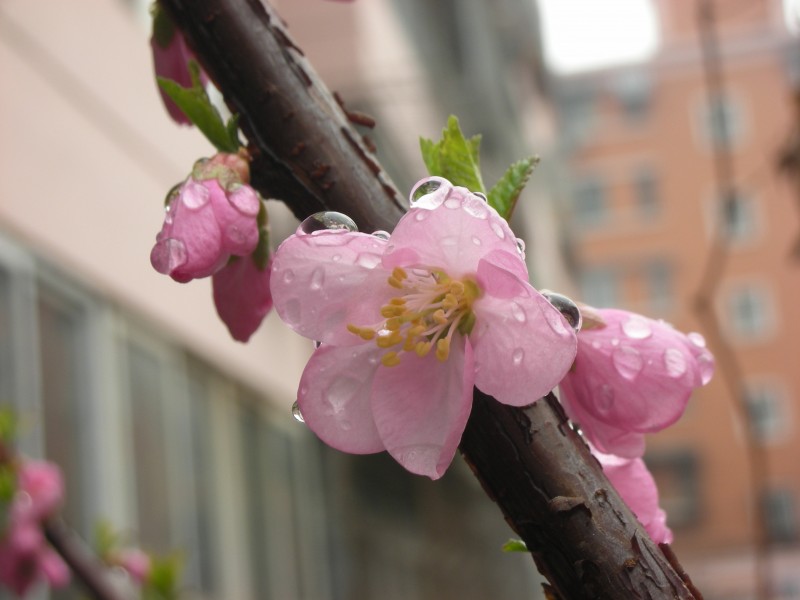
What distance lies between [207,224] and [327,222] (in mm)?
85

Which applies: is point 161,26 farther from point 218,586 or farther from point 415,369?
point 218,586

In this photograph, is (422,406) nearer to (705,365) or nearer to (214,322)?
(705,365)

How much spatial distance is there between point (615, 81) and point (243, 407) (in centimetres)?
2872

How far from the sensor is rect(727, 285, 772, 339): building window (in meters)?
31.3

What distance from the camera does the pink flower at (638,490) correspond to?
752mm

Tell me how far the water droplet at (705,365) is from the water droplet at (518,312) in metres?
0.18

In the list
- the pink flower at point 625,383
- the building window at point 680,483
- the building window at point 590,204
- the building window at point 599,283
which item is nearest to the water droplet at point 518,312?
the pink flower at point 625,383

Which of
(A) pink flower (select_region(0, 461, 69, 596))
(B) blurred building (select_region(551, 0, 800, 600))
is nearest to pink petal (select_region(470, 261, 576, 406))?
(A) pink flower (select_region(0, 461, 69, 596))

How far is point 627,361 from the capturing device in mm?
744

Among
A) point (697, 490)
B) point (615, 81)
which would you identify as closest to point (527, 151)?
point (697, 490)

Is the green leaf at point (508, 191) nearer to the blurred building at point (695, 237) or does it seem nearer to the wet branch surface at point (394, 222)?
the wet branch surface at point (394, 222)

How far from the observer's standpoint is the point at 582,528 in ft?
2.12

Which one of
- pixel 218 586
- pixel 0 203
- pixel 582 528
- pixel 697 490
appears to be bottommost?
pixel 697 490

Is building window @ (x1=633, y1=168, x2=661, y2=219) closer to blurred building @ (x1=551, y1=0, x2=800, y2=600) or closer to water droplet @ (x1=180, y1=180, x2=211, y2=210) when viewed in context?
blurred building @ (x1=551, y1=0, x2=800, y2=600)
